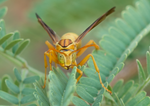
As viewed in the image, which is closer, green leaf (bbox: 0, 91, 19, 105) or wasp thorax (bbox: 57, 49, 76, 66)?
green leaf (bbox: 0, 91, 19, 105)

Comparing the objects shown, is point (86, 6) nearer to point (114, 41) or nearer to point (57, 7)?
point (57, 7)

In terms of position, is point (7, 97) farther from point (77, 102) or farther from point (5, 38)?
point (77, 102)

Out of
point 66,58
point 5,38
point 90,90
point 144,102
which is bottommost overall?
point 144,102

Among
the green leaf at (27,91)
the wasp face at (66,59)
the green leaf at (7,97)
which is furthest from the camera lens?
the wasp face at (66,59)

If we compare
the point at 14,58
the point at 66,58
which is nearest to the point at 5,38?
the point at 14,58

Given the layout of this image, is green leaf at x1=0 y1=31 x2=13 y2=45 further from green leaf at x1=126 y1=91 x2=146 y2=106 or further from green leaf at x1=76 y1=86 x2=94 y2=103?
green leaf at x1=126 y1=91 x2=146 y2=106

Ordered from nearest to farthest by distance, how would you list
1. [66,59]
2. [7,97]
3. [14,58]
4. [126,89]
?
[7,97], [126,89], [66,59], [14,58]

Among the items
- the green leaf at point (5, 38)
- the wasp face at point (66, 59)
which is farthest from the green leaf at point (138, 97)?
the green leaf at point (5, 38)

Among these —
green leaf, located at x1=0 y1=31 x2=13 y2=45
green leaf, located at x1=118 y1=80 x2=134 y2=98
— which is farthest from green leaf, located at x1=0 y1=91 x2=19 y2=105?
green leaf, located at x1=118 y1=80 x2=134 y2=98

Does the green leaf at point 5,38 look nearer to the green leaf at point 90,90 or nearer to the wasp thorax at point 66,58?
the wasp thorax at point 66,58

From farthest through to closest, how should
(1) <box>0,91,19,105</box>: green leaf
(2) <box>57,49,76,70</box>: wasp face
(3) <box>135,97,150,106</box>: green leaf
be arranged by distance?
1. (2) <box>57,49,76,70</box>: wasp face
2. (1) <box>0,91,19,105</box>: green leaf
3. (3) <box>135,97,150,106</box>: green leaf

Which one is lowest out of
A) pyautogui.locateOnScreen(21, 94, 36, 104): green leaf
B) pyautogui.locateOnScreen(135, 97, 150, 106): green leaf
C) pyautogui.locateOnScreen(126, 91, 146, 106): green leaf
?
pyautogui.locateOnScreen(135, 97, 150, 106): green leaf
